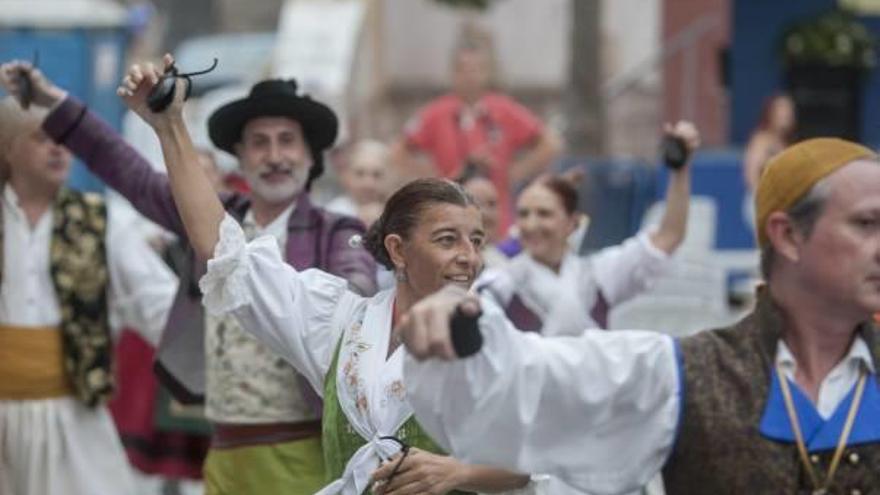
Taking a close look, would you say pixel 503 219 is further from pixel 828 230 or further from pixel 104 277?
pixel 828 230

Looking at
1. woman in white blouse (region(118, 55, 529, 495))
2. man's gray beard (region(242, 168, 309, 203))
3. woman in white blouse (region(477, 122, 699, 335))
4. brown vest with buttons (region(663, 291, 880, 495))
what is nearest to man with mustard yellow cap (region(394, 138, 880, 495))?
brown vest with buttons (region(663, 291, 880, 495))

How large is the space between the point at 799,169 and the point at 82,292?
3.74 m

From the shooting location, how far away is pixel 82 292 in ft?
25.1

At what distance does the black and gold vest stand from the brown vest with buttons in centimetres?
365

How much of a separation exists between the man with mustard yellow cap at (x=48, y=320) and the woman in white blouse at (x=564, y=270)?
52.3 inches

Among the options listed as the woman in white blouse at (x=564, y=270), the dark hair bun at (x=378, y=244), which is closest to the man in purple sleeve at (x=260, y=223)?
the dark hair bun at (x=378, y=244)

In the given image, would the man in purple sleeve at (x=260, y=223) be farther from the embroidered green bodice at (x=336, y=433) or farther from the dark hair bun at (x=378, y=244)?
the embroidered green bodice at (x=336, y=433)

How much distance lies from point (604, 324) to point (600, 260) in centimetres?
25

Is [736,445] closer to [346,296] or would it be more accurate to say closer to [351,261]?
[346,296]

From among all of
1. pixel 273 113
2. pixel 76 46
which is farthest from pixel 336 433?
pixel 76 46

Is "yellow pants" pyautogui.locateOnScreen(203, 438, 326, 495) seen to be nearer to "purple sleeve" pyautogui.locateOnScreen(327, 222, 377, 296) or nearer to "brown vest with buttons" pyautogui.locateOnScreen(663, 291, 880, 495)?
"purple sleeve" pyautogui.locateOnScreen(327, 222, 377, 296)

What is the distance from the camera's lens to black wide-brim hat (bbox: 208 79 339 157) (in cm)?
668

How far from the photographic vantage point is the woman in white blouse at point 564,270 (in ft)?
27.2

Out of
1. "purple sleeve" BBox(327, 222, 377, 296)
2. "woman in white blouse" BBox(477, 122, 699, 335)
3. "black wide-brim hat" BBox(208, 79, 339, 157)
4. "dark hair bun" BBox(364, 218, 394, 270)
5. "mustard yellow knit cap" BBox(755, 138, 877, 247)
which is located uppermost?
"mustard yellow knit cap" BBox(755, 138, 877, 247)
